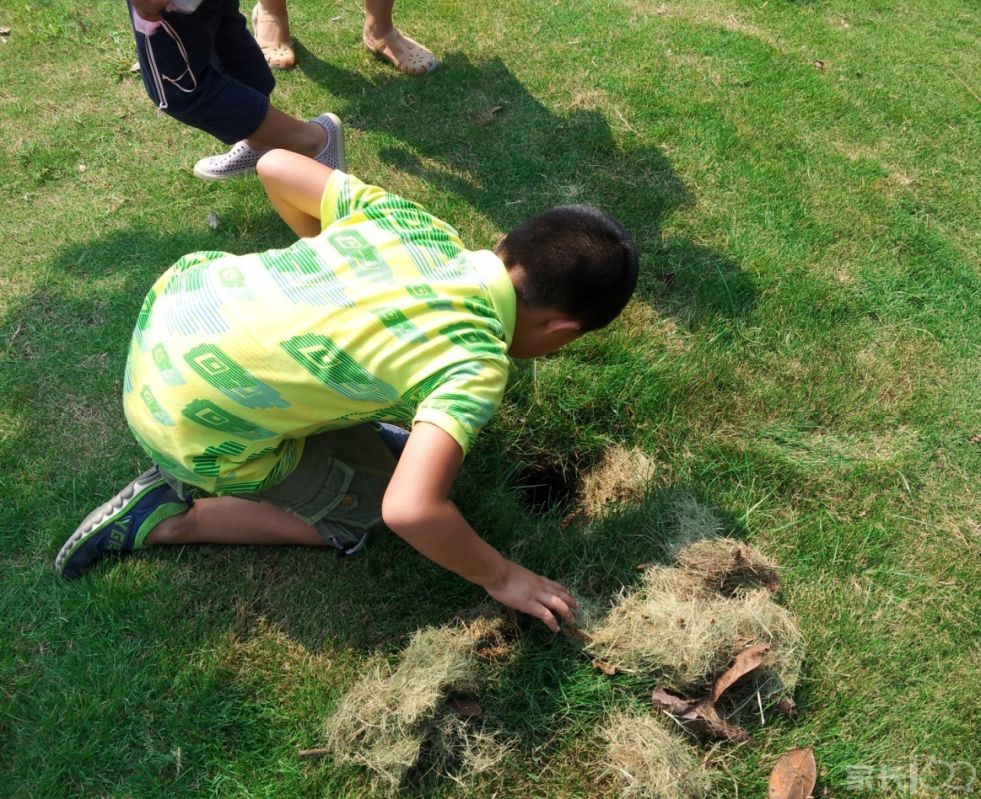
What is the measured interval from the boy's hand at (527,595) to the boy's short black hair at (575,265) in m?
0.71

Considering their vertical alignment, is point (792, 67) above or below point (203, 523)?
above

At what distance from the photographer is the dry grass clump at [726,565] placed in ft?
7.29

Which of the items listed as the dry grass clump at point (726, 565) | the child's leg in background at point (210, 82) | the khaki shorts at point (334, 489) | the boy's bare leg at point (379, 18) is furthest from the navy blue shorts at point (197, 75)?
the dry grass clump at point (726, 565)

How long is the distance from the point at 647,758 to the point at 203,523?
1.50 m

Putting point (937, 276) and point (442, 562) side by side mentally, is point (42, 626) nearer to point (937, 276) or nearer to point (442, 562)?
point (442, 562)

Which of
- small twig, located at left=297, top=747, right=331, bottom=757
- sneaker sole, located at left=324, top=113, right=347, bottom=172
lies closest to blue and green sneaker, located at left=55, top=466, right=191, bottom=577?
small twig, located at left=297, top=747, right=331, bottom=757

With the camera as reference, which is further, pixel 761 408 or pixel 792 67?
pixel 792 67

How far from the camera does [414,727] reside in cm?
194

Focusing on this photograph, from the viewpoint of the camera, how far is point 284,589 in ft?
7.69

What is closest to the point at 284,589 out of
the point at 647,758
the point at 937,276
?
the point at 647,758

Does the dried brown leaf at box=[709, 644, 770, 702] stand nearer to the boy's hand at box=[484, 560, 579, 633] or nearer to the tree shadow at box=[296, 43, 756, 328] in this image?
the boy's hand at box=[484, 560, 579, 633]

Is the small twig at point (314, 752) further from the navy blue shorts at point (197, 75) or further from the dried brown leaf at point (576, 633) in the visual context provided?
the navy blue shorts at point (197, 75)

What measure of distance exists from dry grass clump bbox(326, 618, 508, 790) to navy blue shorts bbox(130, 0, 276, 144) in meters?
2.28

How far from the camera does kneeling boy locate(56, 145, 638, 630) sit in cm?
180
